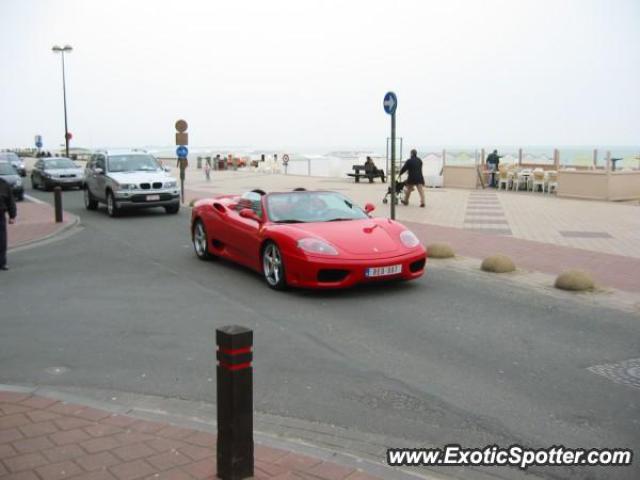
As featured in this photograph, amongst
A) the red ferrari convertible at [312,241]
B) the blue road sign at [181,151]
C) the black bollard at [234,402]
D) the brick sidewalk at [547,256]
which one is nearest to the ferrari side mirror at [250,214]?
the red ferrari convertible at [312,241]

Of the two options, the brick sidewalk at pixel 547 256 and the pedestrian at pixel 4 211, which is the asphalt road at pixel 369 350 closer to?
the pedestrian at pixel 4 211

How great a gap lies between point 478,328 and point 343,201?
364cm

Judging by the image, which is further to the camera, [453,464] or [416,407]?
[416,407]

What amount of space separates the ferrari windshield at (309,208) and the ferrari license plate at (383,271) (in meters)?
1.34

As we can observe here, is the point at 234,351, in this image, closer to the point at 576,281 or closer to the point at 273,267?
the point at 273,267

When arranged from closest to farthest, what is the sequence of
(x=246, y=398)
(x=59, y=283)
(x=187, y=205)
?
1. (x=246, y=398)
2. (x=59, y=283)
3. (x=187, y=205)

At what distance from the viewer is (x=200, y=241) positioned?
1170 centimetres

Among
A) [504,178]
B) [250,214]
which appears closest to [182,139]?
[504,178]

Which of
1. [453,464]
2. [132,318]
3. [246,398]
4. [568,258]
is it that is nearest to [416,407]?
[453,464]

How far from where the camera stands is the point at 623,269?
10.7m

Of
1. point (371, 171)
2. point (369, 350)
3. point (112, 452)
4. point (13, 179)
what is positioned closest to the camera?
point (112, 452)

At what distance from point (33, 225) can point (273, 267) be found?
33.0ft

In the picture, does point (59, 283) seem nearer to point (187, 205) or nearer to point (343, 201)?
point (343, 201)

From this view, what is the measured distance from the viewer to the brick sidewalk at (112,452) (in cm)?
383
